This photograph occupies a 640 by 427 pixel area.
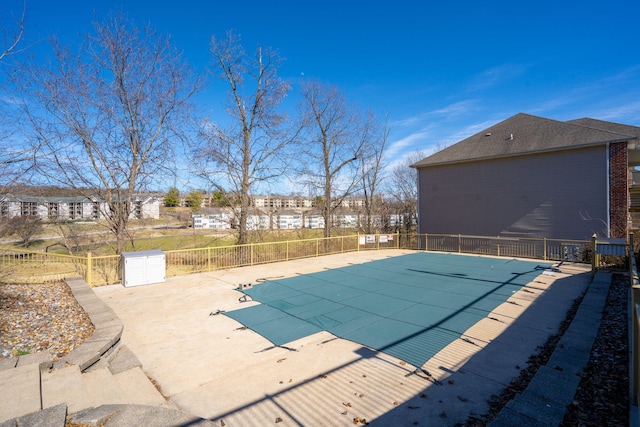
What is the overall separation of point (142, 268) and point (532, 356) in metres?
10.3

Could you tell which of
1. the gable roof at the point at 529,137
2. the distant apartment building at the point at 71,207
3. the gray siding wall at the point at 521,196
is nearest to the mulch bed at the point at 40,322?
the distant apartment building at the point at 71,207

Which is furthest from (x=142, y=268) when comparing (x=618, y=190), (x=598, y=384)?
(x=618, y=190)

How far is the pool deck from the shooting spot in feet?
11.6

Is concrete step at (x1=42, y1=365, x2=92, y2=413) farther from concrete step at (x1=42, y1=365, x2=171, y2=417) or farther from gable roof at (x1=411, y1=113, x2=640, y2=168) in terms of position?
gable roof at (x1=411, y1=113, x2=640, y2=168)

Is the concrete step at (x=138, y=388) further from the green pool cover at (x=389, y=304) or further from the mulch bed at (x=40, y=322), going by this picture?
the green pool cover at (x=389, y=304)

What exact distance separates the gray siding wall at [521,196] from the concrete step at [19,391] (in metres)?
19.3

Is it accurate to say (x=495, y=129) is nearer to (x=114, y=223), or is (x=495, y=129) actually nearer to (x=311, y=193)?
(x=311, y=193)

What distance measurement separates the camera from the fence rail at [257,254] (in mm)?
9555

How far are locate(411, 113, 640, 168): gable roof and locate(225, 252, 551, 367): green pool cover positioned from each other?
6850 millimetres

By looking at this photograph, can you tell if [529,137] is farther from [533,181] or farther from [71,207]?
[71,207]

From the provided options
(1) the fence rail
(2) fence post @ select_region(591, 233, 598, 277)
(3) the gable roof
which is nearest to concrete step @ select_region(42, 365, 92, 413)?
(1) the fence rail

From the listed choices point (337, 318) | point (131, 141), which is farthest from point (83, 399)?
point (131, 141)

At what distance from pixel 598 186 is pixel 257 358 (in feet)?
56.7

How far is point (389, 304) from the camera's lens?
7703 millimetres
